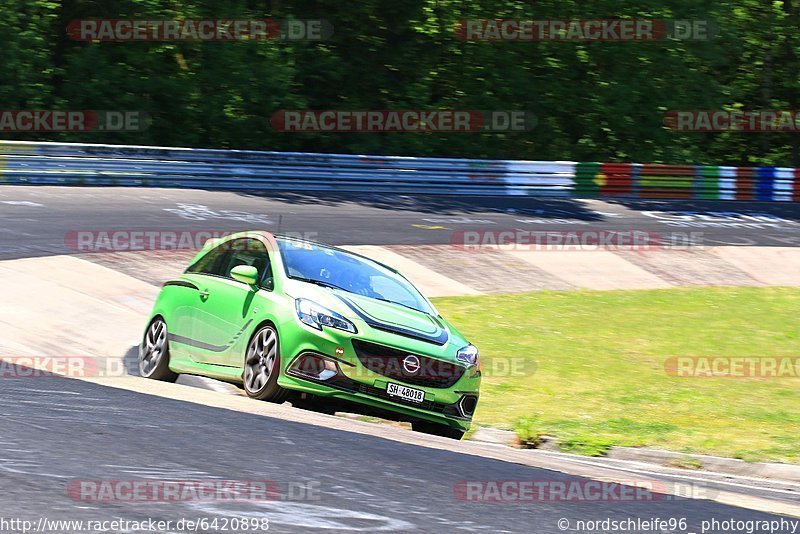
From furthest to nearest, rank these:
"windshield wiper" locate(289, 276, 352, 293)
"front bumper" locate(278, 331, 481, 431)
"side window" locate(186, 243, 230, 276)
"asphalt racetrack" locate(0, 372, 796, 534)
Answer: "side window" locate(186, 243, 230, 276), "windshield wiper" locate(289, 276, 352, 293), "front bumper" locate(278, 331, 481, 431), "asphalt racetrack" locate(0, 372, 796, 534)

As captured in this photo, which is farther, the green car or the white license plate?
the white license plate

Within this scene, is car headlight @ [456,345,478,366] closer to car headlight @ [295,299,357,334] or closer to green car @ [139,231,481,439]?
green car @ [139,231,481,439]

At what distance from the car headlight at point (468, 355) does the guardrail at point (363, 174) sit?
52.3 feet

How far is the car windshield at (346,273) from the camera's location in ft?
32.6

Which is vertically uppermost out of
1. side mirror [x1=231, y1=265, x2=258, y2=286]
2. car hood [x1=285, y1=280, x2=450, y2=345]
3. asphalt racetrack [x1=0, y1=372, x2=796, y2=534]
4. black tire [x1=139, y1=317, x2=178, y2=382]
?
side mirror [x1=231, y1=265, x2=258, y2=286]

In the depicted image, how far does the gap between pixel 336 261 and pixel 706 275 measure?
13.1 m

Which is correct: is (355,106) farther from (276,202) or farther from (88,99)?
(276,202)

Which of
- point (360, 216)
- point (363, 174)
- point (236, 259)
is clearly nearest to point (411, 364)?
point (236, 259)

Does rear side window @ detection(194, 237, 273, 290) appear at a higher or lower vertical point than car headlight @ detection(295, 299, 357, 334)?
higher

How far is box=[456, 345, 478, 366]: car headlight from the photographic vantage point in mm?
9578

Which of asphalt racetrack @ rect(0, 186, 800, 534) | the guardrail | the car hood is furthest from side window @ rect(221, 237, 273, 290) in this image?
the guardrail

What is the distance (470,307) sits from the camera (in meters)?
17.2

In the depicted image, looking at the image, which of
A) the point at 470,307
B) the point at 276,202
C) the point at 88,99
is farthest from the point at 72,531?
the point at 88,99

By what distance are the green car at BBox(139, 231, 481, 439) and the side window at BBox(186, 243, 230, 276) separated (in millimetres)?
18
